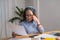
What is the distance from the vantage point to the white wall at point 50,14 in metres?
3.36

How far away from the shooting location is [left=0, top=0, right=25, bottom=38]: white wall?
12.2 ft

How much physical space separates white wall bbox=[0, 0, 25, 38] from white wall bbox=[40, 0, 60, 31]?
1.98 feet

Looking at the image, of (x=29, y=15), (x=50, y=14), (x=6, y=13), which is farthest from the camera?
(x=6, y=13)

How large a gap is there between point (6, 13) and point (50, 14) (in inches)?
45.3

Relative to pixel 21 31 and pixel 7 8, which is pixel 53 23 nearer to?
pixel 7 8

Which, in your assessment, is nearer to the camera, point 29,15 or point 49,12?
point 29,15

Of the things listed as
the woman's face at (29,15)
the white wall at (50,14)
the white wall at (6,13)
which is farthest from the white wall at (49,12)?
the woman's face at (29,15)

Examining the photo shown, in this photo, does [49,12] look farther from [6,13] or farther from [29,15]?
[29,15]

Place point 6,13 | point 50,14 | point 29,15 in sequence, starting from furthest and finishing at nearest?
1. point 6,13
2. point 50,14
3. point 29,15

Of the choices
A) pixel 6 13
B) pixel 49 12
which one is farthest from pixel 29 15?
pixel 6 13

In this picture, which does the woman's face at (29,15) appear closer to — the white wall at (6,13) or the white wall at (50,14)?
the white wall at (50,14)

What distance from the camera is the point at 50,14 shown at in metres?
3.42

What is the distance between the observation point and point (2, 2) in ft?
12.3

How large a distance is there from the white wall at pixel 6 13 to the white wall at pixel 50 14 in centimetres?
60
